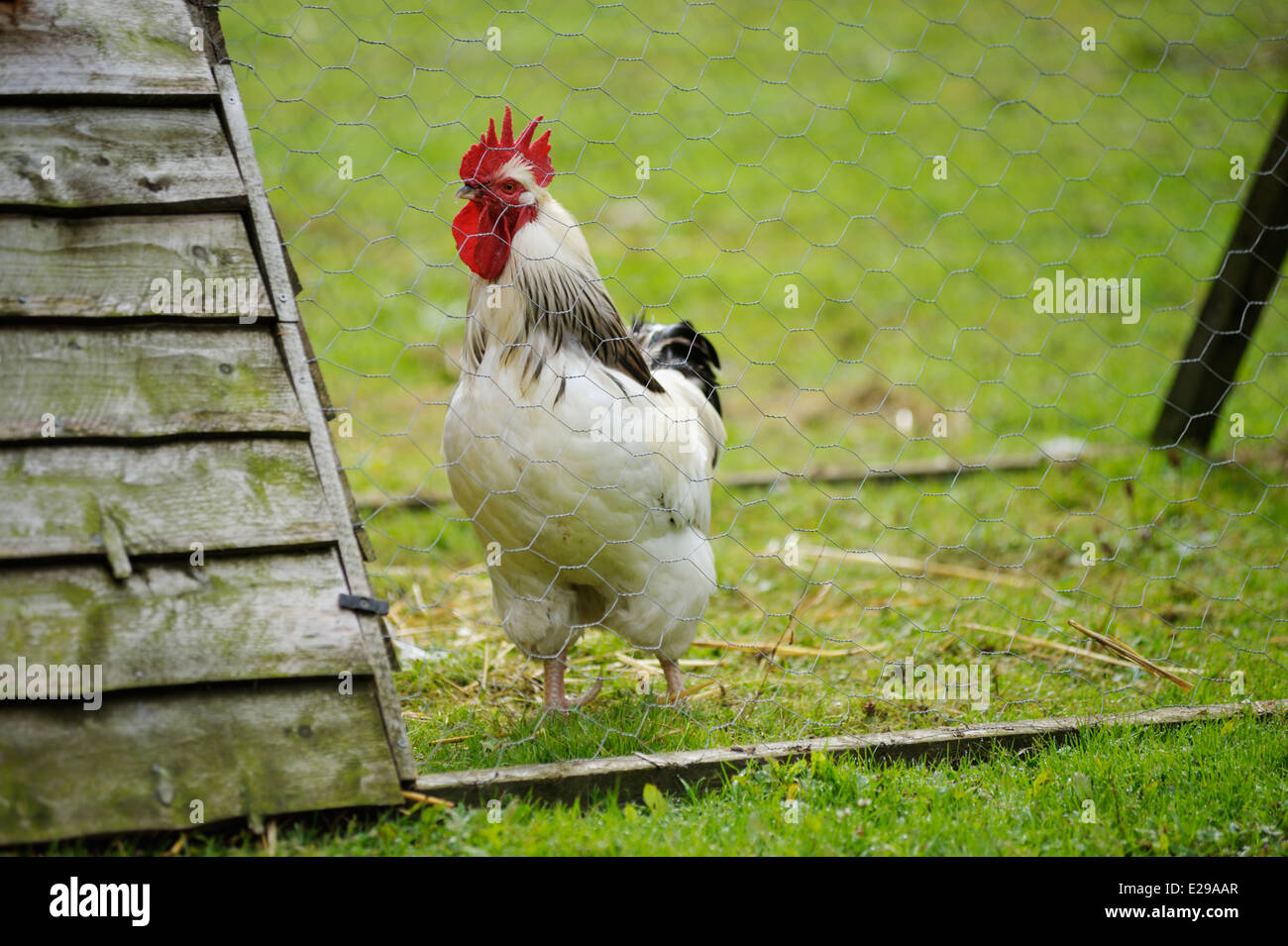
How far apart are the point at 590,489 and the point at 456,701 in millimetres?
897

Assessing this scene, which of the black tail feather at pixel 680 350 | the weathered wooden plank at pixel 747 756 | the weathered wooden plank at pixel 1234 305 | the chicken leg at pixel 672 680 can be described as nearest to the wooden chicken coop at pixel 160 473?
the weathered wooden plank at pixel 747 756

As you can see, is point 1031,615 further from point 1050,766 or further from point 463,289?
point 463,289

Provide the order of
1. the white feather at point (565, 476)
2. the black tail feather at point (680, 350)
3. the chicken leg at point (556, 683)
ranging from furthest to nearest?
the black tail feather at point (680, 350) → the chicken leg at point (556, 683) → the white feather at point (565, 476)

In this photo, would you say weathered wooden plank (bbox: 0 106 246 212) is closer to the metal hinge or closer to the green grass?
the metal hinge

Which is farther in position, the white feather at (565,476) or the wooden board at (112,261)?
the white feather at (565,476)

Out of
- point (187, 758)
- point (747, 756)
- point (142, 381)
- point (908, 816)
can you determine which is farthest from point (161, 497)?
point (908, 816)

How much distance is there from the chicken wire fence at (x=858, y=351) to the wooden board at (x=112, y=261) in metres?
0.40

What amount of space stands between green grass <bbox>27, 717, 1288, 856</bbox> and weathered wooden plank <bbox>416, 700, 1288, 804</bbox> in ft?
0.12

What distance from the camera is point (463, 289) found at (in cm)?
669

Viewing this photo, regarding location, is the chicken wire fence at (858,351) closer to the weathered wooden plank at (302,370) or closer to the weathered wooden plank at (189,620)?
the weathered wooden plank at (302,370)

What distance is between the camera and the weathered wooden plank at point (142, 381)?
7.29 feet

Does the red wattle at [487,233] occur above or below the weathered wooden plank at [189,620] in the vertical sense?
above

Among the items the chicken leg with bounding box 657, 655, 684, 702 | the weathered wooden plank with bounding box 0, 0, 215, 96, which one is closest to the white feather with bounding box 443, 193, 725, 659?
the chicken leg with bounding box 657, 655, 684, 702
